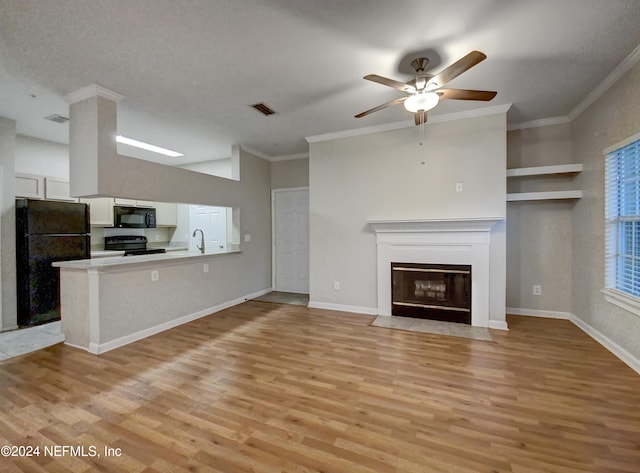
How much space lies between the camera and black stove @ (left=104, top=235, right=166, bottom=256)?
523 centimetres

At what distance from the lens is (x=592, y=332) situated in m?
3.14

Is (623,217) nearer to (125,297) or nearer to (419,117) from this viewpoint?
(419,117)

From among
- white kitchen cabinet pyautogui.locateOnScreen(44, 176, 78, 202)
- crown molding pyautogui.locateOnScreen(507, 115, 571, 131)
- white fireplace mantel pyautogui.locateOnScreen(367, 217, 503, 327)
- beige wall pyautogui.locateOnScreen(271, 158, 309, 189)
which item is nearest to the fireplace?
white fireplace mantel pyautogui.locateOnScreen(367, 217, 503, 327)

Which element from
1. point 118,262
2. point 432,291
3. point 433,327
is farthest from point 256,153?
point 433,327

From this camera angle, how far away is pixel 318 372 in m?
2.45

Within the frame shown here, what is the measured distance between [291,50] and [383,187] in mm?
2264

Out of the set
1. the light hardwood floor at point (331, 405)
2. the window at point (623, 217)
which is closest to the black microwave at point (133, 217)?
the light hardwood floor at point (331, 405)

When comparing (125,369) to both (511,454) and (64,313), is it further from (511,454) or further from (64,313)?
(511,454)

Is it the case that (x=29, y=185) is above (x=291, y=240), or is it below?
above

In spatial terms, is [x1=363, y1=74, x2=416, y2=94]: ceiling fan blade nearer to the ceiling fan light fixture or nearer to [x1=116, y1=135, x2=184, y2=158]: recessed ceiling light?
the ceiling fan light fixture

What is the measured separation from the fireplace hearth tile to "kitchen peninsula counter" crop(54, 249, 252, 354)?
8.67ft

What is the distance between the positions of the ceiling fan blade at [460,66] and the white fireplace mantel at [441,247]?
1.80 meters

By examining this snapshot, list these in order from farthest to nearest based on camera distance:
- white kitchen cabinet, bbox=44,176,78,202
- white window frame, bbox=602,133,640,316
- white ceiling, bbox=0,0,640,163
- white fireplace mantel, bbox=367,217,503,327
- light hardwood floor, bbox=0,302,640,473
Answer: white kitchen cabinet, bbox=44,176,78,202
white fireplace mantel, bbox=367,217,503,327
white window frame, bbox=602,133,640,316
white ceiling, bbox=0,0,640,163
light hardwood floor, bbox=0,302,640,473

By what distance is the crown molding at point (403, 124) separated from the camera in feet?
11.2
